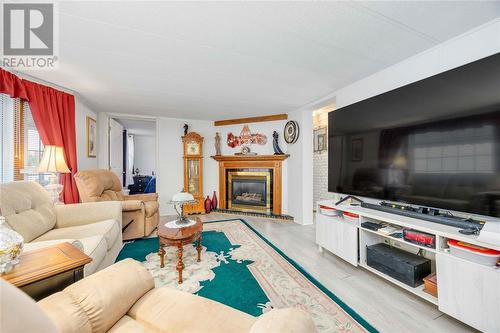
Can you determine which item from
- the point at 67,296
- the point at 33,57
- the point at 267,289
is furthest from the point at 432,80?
the point at 33,57

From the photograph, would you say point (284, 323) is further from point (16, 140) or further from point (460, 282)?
point (16, 140)

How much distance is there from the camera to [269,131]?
4531 mm

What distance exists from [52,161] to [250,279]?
2.52m

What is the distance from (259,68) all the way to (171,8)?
3.57ft

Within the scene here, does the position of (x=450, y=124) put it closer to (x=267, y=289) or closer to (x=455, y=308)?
(x=455, y=308)

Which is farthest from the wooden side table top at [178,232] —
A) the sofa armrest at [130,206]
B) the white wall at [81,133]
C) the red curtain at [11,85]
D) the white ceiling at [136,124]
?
the white ceiling at [136,124]

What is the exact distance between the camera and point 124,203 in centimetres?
286

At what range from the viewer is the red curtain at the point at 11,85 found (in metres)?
2.07

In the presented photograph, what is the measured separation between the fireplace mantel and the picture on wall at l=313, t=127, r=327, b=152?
1.01 meters

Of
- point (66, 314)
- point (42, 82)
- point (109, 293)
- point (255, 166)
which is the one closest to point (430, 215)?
point (109, 293)

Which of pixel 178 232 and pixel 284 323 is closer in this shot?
pixel 284 323

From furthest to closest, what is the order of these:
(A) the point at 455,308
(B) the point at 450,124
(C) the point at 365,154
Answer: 1. (C) the point at 365,154
2. (B) the point at 450,124
3. (A) the point at 455,308

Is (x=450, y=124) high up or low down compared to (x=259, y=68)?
down

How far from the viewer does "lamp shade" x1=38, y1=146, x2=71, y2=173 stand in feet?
7.31
